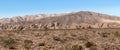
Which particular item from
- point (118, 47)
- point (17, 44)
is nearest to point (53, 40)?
point (17, 44)

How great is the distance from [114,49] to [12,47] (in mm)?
7947

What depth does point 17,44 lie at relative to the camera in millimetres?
22078

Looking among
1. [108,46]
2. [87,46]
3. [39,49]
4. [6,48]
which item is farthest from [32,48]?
[108,46]

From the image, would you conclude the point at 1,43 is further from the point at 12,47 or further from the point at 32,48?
the point at 32,48

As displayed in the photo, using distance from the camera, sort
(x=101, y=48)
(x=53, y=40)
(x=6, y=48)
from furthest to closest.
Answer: (x=53, y=40) → (x=101, y=48) → (x=6, y=48)

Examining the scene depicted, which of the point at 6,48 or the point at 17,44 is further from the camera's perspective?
the point at 17,44

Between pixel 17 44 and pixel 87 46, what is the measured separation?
561 centimetres

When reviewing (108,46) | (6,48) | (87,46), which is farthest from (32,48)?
(108,46)

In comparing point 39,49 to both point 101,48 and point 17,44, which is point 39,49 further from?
point 101,48

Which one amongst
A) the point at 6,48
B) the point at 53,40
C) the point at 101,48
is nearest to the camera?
the point at 6,48

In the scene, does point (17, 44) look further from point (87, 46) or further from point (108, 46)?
point (108, 46)

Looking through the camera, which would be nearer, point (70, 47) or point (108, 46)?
point (70, 47)

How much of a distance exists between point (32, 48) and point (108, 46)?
20.7 ft

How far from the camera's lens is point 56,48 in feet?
66.5
